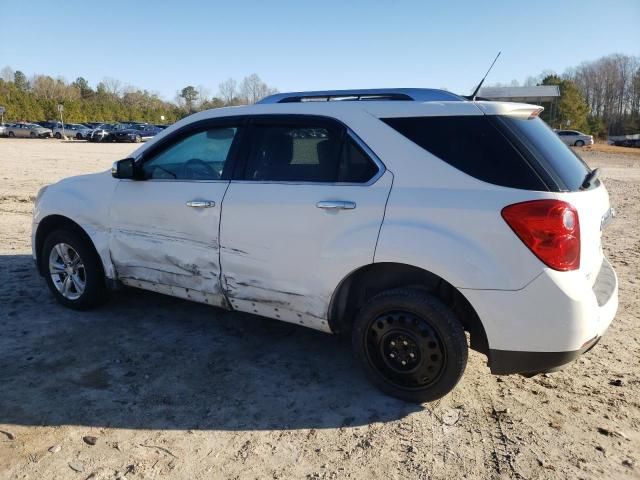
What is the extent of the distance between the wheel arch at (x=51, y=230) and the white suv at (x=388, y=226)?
402 millimetres

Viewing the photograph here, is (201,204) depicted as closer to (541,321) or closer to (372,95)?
(372,95)

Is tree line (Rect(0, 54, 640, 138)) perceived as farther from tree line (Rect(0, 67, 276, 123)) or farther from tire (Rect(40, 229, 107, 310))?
tire (Rect(40, 229, 107, 310))

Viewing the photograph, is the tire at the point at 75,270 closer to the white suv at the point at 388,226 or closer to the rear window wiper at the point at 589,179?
the white suv at the point at 388,226

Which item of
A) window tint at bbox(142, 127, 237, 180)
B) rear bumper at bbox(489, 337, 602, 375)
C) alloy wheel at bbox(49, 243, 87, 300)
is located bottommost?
alloy wheel at bbox(49, 243, 87, 300)

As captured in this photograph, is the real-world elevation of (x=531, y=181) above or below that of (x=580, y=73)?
below

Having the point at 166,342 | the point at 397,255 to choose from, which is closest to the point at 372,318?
the point at 397,255

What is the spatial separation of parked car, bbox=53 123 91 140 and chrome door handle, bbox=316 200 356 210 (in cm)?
5287

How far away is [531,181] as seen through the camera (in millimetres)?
2727

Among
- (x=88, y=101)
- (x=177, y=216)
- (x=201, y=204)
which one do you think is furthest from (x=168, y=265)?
(x=88, y=101)

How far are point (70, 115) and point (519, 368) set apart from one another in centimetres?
8067

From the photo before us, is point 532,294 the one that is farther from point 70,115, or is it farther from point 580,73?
point 580,73

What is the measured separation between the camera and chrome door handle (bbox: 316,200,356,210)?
3.12 metres

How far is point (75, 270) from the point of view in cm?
459

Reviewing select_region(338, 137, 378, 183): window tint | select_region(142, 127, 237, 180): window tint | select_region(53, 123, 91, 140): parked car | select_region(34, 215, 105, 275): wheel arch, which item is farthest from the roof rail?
select_region(53, 123, 91, 140): parked car
